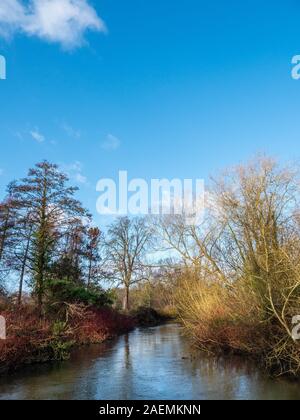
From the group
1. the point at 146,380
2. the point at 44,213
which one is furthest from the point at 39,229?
the point at 146,380

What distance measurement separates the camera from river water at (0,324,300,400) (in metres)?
9.83

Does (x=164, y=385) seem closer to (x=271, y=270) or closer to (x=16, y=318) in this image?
(x=271, y=270)

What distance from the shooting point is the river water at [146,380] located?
9828mm

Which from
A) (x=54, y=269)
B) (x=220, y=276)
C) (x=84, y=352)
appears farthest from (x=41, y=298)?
(x=220, y=276)

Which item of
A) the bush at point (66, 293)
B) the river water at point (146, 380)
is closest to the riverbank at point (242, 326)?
the river water at point (146, 380)

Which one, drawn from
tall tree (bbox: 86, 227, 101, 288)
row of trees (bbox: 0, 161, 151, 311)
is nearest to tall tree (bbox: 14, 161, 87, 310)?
row of trees (bbox: 0, 161, 151, 311)

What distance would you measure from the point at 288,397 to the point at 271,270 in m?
3.92

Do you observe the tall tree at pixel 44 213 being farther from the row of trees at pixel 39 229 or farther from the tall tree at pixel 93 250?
the tall tree at pixel 93 250

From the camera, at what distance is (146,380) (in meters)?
11.6

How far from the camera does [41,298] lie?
21.3 m

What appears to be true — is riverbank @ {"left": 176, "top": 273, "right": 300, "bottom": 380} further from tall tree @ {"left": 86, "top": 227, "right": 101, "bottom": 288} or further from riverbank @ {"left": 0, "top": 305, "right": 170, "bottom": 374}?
tall tree @ {"left": 86, "top": 227, "right": 101, "bottom": 288}

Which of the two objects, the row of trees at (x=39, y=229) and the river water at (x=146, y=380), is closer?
the river water at (x=146, y=380)

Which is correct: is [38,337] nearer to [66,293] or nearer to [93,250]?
[66,293]
